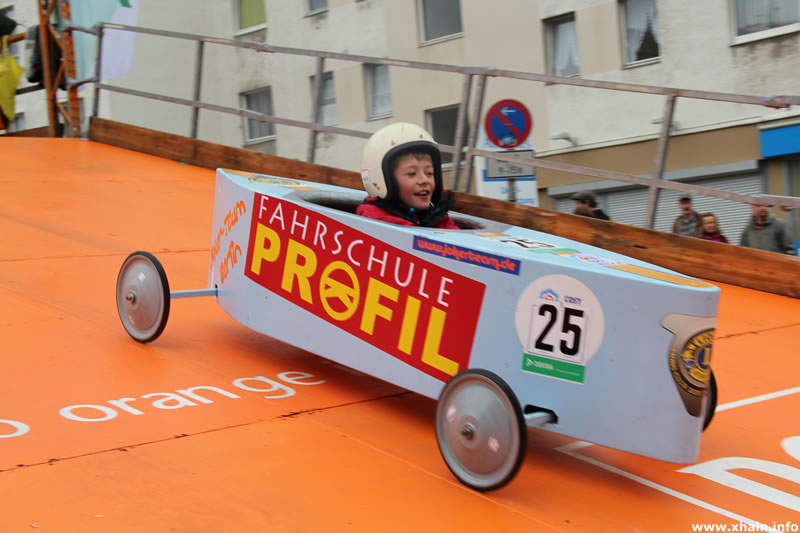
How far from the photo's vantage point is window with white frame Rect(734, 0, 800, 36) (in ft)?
57.4

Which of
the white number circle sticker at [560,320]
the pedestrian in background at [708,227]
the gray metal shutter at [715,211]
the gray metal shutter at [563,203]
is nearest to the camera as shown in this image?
the white number circle sticker at [560,320]

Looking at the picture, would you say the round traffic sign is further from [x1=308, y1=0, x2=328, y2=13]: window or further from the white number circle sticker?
[x1=308, y1=0, x2=328, y2=13]: window

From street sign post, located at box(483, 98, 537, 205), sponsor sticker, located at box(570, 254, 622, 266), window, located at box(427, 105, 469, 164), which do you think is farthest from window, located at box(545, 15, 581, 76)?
sponsor sticker, located at box(570, 254, 622, 266)

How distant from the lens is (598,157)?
2002 cm

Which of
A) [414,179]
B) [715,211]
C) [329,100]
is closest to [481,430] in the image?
[414,179]

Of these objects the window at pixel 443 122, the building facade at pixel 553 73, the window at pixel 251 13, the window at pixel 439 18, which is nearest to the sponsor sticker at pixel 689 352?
the building facade at pixel 553 73

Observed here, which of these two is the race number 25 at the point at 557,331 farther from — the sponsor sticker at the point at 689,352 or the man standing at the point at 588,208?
the man standing at the point at 588,208

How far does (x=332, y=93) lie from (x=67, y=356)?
22.5 meters

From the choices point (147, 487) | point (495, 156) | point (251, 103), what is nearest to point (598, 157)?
point (495, 156)

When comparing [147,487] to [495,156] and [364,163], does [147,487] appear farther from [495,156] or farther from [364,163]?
[495,156]

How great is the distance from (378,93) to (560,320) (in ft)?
73.8

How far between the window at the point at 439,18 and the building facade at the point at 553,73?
0.03 meters

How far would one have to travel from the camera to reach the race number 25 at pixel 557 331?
141 inches

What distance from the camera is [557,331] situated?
3643 millimetres
